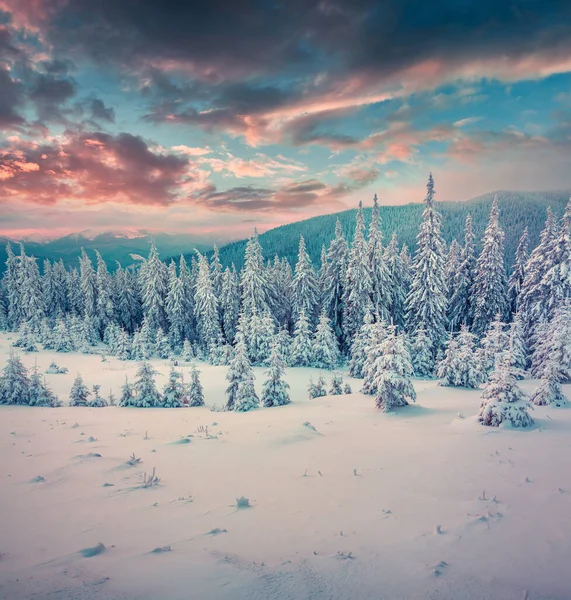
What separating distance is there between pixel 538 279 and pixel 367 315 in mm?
21716

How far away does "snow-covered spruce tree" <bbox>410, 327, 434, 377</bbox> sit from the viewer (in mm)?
30391

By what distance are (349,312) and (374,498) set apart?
1291 inches

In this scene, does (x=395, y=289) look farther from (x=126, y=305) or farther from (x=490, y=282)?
(x=126, y=305)

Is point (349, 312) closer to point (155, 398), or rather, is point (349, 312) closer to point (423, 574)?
point (155, 398)

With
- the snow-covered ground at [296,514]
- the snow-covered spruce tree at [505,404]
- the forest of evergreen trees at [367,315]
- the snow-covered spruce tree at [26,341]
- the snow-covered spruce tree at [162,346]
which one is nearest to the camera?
the snow-covered ground at [296,514]

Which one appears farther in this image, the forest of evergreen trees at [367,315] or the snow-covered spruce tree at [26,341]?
the snow-covered spruce tree at [26,341]

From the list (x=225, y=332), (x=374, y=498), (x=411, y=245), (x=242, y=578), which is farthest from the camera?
(x=411, y=245)

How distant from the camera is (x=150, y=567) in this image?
13.6ft

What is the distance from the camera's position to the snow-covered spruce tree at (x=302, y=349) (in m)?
36.9

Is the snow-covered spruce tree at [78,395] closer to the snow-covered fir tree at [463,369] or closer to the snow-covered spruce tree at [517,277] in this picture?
the snow-covered fir tree at [463,369]

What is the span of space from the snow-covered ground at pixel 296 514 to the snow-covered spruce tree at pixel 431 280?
22.5 meters

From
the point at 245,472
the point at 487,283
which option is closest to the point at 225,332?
the point at 487,283

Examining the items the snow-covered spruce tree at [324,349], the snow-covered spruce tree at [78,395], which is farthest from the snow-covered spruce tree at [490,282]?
the snow-covered spruce tree at [78,395]

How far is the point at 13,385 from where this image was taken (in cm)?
1827
